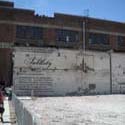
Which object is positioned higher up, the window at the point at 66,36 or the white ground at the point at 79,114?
the window at the point at 66,36

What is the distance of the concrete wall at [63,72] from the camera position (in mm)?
36406

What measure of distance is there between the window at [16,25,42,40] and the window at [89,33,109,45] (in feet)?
32.3

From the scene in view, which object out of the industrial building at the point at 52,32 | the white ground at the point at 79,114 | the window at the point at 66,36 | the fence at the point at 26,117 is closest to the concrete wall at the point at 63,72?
the industrial building at the point at 52,32

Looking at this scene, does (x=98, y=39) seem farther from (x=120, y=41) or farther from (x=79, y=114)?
(x=79, y=114)

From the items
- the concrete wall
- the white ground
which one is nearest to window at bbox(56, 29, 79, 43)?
the concrete wall

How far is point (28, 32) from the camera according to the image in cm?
5159

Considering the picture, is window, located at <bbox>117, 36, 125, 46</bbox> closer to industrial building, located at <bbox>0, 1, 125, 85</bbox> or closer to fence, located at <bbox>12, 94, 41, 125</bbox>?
industrial building, located at <bbox>0, 1, 125, 85</bbox>

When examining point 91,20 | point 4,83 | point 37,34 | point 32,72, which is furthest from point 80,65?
point 91,20

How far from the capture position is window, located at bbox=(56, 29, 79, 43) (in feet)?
178

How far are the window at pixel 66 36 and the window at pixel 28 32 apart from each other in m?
3.33

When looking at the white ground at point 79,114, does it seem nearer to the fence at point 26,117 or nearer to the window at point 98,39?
the fence at point 26,117

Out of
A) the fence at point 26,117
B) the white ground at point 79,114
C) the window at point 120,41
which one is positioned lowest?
the white ground at point 79,114

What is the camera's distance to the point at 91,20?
2269 inches

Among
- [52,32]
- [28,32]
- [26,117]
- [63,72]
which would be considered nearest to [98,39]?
[52,32]
